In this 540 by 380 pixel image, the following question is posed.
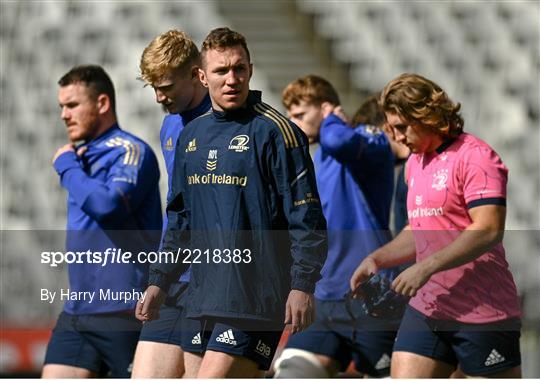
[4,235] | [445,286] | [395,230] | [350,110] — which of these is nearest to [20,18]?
[4,235]

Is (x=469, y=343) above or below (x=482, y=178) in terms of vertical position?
below

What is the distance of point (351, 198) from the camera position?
689 centimetres

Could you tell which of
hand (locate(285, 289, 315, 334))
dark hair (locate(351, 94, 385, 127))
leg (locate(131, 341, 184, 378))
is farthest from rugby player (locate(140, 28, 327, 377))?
dark hair (locate(351, 94, 385, 127))

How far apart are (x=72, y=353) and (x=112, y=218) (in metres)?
0.74

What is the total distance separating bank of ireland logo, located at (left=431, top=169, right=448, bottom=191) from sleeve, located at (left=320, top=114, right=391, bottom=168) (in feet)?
5.49

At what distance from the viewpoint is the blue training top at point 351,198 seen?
6801 millimetres

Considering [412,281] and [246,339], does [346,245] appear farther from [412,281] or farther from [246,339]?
[246,339]

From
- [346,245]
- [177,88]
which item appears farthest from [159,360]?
[346,245]

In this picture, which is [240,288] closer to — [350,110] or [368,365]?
[368,365]

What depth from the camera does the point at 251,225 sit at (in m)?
4.57

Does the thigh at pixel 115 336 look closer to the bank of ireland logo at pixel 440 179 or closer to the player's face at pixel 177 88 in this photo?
the player's face at pixel 177 88

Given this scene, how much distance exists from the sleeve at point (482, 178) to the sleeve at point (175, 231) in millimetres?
1100

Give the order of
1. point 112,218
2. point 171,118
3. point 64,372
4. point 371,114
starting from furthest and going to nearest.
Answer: point 371,114, point 64,372, point 112,218, point 171,118

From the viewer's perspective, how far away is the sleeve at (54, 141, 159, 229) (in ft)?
18.8
